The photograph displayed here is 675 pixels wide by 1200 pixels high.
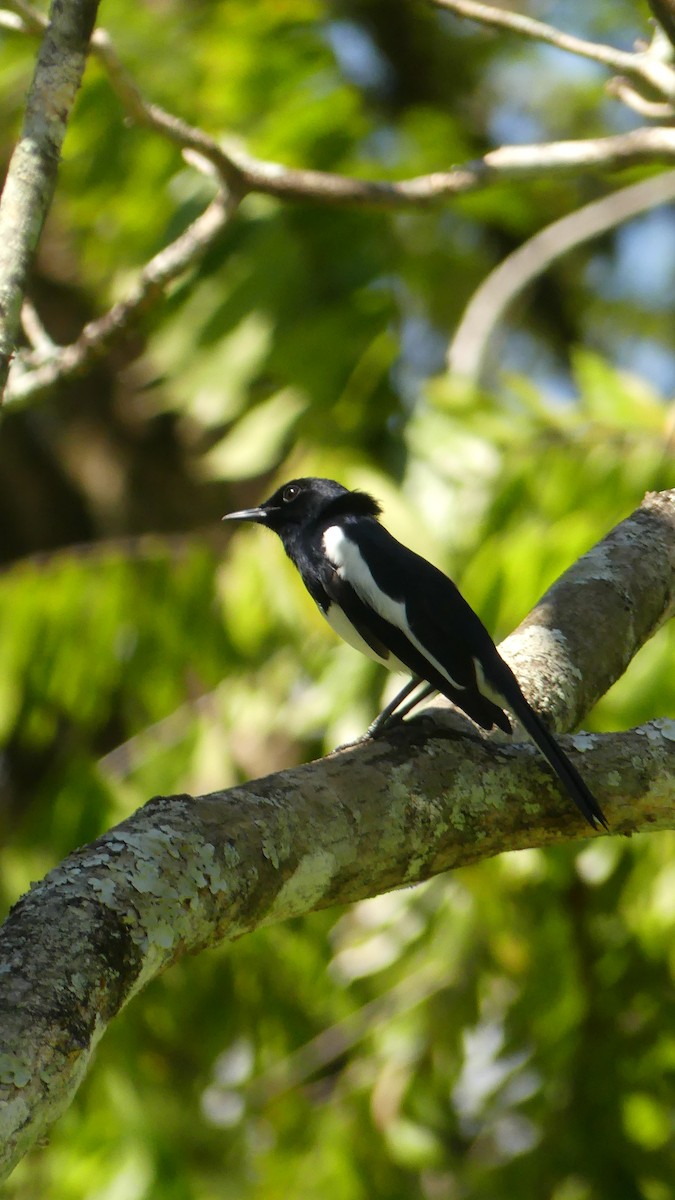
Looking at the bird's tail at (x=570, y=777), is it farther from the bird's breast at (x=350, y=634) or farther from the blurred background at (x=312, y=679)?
the blurred background at (x=312, y=679)

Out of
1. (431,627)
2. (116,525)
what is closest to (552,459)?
(431,627)

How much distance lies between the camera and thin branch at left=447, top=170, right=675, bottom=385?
6.30 m

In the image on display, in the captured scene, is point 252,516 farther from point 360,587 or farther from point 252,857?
point 252,857

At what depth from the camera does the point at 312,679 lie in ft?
15.9

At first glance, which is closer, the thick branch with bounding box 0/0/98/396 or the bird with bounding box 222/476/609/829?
the thick branch with bounding box 0/0/98/396

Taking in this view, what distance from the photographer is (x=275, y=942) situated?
5.36 metres

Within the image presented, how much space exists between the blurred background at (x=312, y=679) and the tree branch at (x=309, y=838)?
36.7 inches

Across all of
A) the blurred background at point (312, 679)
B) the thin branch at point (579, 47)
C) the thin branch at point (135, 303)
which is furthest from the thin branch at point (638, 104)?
the thin branch at point (135, 303)

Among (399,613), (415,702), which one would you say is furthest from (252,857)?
(399,613)

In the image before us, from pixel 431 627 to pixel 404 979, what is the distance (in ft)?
7.66

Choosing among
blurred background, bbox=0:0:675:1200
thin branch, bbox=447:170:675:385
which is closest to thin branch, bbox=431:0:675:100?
blurred background, bbox=0:0:675:1200

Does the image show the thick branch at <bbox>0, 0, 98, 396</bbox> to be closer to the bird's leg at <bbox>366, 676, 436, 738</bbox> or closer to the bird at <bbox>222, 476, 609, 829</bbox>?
the bird at <bbox>222, 476, 609, 829</bbox>

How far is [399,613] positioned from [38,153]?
140 centimetres

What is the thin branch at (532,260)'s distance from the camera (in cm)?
630
